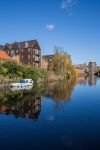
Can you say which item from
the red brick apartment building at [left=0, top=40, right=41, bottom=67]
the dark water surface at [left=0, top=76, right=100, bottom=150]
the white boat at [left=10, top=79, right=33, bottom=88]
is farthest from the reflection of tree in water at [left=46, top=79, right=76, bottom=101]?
the red brick apartment building at [left=0, top=40, right=41, bottom=67]

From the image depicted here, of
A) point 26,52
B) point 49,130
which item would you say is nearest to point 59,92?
point 49,130

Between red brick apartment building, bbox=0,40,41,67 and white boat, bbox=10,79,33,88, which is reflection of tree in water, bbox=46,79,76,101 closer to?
white boat, bbox=10,79,33,88

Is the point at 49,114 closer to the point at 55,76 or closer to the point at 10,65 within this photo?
the point at 10,65

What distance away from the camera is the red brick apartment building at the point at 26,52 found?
110188 millimetres

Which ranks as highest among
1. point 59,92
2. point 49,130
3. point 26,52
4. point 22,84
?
point 26,52

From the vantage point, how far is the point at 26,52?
110 meters

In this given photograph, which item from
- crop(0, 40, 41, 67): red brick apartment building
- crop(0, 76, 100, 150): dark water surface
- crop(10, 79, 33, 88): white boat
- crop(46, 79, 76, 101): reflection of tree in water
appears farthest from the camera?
crop(0, 40, 41, 67): red brick apartment building

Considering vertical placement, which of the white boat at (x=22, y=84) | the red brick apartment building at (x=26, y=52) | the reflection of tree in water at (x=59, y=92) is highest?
the red brick apartment building at (x=26, y=52)

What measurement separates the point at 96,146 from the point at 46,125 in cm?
680

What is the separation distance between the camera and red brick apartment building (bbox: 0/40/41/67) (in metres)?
110

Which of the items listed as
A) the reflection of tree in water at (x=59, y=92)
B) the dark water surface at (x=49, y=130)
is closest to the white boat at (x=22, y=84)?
the reflection of tree in water at (x=59, y=92)

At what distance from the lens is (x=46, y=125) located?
71.4 feet

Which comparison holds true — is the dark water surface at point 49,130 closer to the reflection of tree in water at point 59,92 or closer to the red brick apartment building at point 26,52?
the reflection of tree in water at point 59,92

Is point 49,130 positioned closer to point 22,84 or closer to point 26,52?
point 22,84
